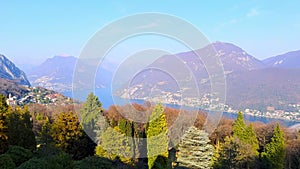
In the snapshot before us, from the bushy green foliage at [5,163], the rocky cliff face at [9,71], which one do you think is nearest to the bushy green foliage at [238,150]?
the bushy green foliage at [5,163]

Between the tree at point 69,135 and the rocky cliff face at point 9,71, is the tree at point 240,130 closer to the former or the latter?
the tree at point 69,135

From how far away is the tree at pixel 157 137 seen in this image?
49.3 ft

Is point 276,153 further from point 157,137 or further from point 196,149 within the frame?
point 157,137

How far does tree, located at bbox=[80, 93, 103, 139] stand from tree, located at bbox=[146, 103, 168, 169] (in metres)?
3.61

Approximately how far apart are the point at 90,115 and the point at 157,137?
476 cm

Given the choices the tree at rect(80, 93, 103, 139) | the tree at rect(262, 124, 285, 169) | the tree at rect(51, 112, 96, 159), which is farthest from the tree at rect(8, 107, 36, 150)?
the tree at rect(262, 124, 285, 169)

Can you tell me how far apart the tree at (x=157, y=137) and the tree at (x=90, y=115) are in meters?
3.61

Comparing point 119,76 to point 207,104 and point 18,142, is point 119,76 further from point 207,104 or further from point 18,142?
A: point 18,142

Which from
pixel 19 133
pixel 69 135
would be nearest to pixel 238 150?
pixel 69 135

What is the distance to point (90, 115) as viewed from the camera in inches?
679

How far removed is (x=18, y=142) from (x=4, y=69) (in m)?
155

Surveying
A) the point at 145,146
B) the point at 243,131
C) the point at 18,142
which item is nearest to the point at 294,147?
the point at 243,131

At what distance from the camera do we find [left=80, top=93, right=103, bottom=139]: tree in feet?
54.8

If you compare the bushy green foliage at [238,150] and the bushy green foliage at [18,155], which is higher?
the bushy green foliage at [18,155]
